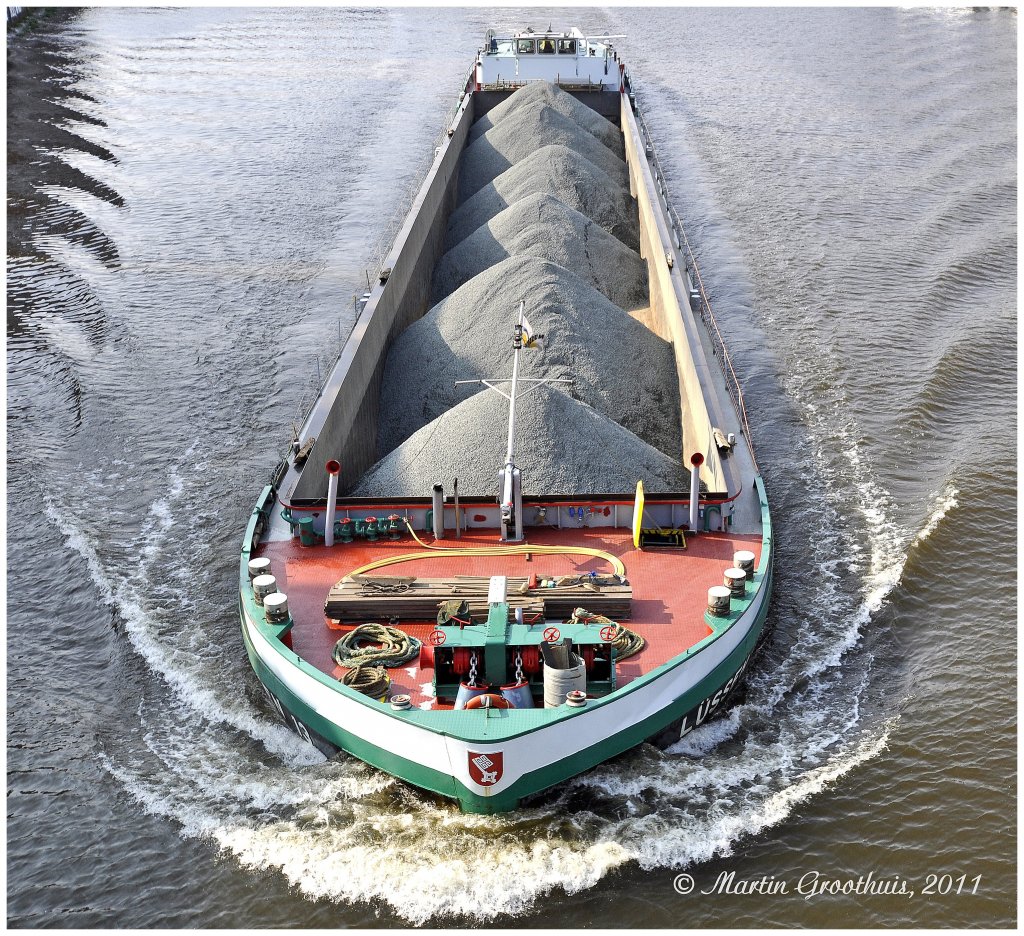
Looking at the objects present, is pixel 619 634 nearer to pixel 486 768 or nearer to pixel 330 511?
pixel 486 768

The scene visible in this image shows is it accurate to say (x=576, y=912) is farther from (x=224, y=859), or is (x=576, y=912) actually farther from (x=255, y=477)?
(x=255, y=477)

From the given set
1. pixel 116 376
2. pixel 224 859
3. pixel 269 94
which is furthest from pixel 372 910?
pixel 269 94

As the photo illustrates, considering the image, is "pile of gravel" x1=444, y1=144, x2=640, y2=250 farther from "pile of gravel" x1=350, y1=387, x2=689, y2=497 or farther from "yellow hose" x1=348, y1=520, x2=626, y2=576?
"yellow hose" x1=348, y1=520, x2=626, y2=576

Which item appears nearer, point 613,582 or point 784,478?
point 613,582

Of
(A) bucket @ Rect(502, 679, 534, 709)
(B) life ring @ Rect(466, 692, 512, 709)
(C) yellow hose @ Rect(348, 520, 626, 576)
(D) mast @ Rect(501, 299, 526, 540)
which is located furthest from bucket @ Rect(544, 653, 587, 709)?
(D) mast @ Rect(501, 299, 526, 540)

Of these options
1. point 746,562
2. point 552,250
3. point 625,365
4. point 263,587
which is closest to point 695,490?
point 746,562

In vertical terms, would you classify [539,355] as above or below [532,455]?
above
